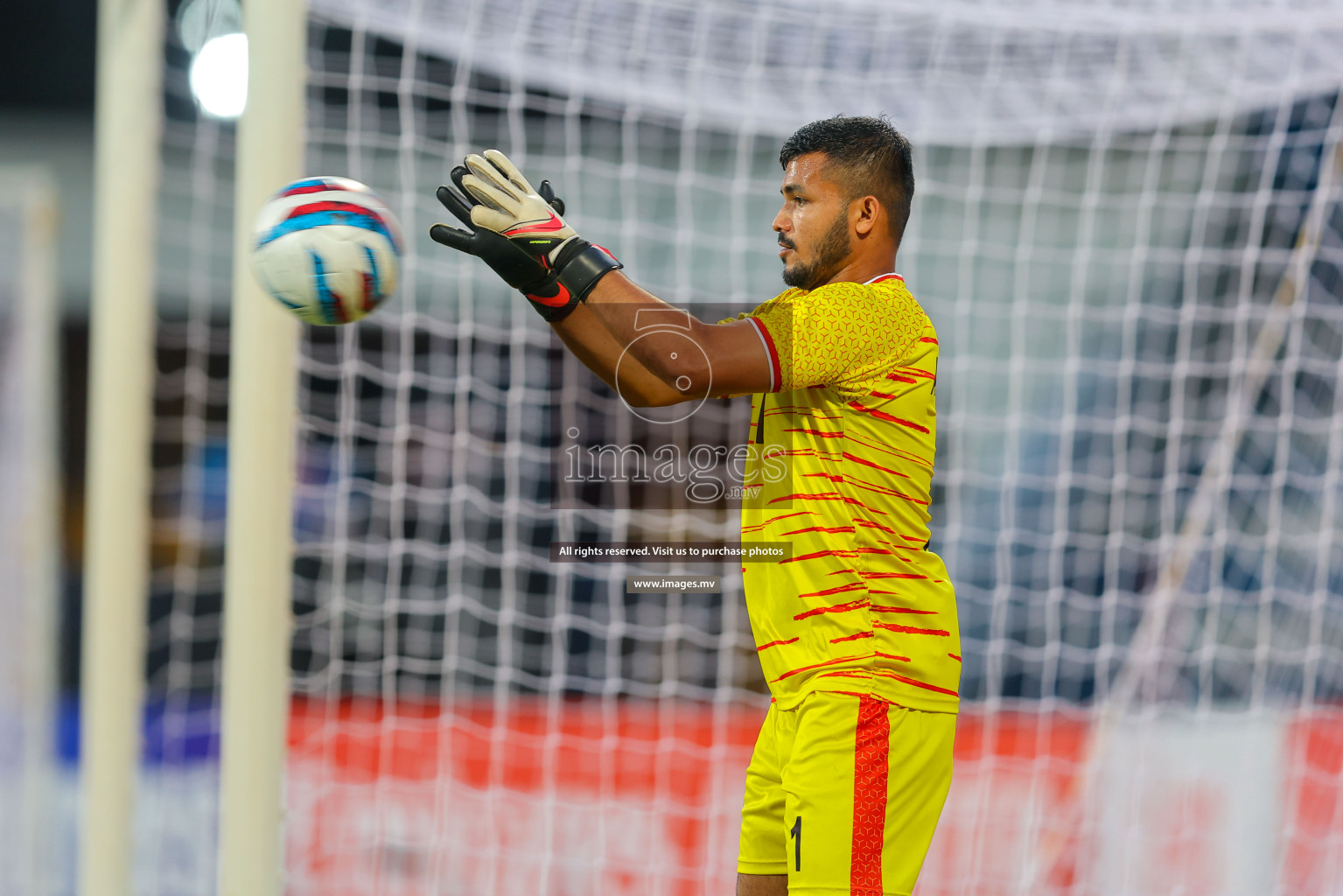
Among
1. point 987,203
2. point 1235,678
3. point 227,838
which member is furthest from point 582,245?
point 987,203

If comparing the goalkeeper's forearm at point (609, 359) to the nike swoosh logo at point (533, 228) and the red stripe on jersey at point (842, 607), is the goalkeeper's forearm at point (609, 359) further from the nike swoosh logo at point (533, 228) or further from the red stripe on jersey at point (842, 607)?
the red stripe on jersey at point (842, 607)

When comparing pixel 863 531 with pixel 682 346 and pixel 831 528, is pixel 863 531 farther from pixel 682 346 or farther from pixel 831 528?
pixel 682 346

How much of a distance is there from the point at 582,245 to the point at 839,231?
0.56m

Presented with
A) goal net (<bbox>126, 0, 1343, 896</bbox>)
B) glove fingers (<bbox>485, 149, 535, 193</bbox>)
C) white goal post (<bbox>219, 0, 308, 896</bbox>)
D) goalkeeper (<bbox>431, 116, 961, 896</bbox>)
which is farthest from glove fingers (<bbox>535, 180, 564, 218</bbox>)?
goal net (<bbox>126, 0, 1343, 896</bbox>)

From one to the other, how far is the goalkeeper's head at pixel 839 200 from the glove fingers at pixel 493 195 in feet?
1.86

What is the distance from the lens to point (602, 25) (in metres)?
4.71

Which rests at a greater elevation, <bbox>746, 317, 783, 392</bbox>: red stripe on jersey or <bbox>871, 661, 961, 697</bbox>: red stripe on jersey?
<bbox>746, 317, 783, 392</bbox>: red stripe on jersey

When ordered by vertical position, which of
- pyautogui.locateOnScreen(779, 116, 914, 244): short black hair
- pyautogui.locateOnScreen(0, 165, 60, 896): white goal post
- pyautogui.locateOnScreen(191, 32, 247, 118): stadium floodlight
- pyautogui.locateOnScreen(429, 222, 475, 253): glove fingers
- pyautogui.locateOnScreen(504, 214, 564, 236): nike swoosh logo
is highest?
pyautogui.locateOnScreen(191, 32, 247, 118): stadium floodlight

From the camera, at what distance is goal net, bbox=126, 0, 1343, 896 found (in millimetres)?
4680

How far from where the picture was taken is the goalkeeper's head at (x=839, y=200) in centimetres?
233

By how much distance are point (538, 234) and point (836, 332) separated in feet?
1.85

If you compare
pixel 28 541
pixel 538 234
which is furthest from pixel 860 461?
pixel 28 541

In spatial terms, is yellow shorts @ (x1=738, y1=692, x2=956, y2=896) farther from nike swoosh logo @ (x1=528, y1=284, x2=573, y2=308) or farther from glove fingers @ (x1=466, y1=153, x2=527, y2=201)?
glove fingers @ (x1=466, y1=153, x2=527, y2=201)

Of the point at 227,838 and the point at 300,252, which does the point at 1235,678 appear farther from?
the point at 300,252
